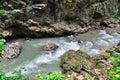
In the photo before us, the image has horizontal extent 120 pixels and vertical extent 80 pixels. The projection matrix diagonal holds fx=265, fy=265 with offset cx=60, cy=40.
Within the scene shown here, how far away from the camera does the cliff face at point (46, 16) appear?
14.2 metres

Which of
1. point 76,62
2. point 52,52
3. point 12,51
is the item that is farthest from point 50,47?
point 76,62

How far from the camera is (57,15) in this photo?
50.0 ft

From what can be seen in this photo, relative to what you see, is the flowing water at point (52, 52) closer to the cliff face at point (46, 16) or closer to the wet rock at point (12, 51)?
the wet rock at point (12, 51)

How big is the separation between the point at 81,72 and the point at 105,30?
679 centimetres

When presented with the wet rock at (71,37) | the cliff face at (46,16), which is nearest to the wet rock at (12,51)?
the cliff face at (46,16)

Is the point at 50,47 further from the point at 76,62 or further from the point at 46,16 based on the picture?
the point at 46,16

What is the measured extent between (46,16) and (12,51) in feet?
11.4

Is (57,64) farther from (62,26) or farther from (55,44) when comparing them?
(62,26)

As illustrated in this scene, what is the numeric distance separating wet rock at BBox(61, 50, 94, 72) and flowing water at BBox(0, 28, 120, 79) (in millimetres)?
408

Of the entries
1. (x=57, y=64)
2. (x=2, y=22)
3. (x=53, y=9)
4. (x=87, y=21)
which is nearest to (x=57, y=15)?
(x=53, y=9)

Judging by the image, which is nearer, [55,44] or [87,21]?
[55,44]

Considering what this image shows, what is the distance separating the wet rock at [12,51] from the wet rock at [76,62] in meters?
2.34

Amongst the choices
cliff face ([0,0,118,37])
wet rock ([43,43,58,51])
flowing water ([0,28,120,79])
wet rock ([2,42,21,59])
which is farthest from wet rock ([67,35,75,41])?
wet rock ([2,42,21,59])

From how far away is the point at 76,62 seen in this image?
10547mm
